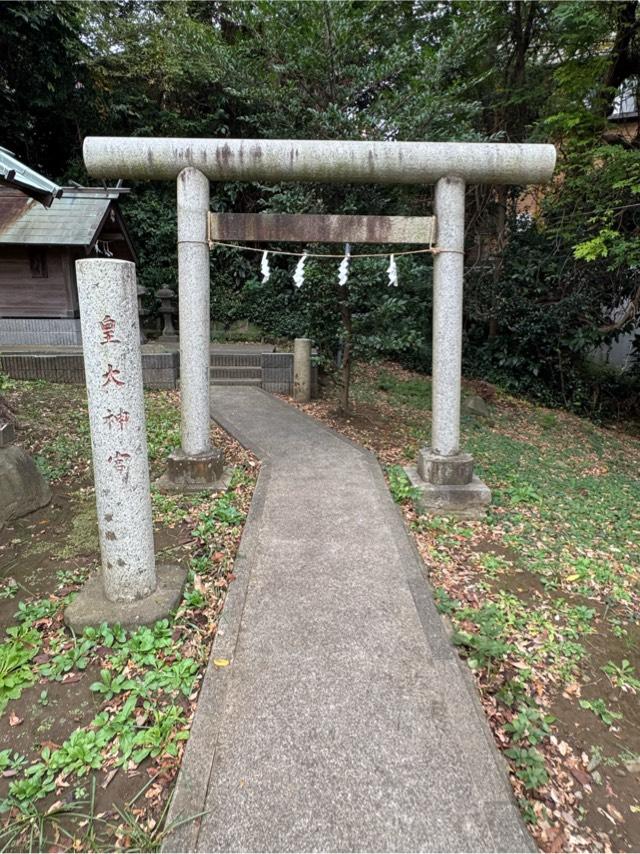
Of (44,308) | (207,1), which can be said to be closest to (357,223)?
(44,308)

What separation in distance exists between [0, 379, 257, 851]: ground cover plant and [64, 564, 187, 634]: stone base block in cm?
6

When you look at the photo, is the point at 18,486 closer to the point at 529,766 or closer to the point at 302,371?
the point at 529,766

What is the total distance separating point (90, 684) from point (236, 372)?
28.1ft

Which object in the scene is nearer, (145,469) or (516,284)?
(145,469)

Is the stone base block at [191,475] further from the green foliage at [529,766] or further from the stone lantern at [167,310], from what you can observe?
the stone lantern at [167,310]

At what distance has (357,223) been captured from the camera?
5.29m

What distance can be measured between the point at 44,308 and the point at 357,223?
10.2 m

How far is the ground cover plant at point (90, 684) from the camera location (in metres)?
2.11

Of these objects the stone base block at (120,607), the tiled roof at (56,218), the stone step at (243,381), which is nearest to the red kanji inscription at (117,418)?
the stone base block at (120,607)

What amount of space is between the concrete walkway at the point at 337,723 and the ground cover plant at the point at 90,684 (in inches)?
7.4

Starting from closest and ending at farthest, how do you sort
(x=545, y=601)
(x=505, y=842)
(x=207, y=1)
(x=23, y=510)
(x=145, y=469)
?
1. (x=505, y=842)
2. (x=145, y=469)
3. (x=545, y=601)
4. (x=23, y=510)
5. (x=207, y=1)

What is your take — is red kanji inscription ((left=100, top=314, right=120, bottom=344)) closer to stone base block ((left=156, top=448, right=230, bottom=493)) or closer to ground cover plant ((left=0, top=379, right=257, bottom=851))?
ground cover plant ((left=0, top=379, right=257, bottom=851))

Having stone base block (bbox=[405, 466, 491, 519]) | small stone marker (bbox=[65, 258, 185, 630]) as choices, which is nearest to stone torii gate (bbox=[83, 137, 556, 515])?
stone base block (bbox=[405, 466, 491, 519])

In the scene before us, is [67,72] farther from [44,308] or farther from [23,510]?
[23,510]
